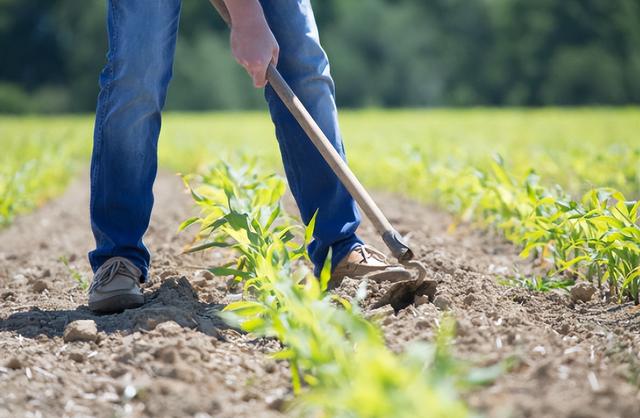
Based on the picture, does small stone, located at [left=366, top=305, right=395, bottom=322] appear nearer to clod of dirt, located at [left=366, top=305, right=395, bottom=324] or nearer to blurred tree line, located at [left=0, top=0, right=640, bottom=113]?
clod of dirt, located at [left=366, top=305, right=395, bottom=324]

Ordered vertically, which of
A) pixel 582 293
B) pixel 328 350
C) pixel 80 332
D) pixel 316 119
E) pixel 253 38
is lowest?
pixel 582 293

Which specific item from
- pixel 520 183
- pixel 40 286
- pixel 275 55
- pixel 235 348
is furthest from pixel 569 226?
pixel 40 286

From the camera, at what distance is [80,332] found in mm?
2521

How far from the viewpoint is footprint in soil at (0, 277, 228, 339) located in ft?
8.46

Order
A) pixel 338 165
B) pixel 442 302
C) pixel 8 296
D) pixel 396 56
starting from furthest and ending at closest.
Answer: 1. pixel 396 56
2. pixel 8 296
3. pixel 338 165
4. pixel 442 302

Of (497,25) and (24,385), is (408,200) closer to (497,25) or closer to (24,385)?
(24,385)

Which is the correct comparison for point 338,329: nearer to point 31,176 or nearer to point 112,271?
point 112,271

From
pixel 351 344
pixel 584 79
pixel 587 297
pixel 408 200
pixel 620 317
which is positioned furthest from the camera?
pixel 584 79

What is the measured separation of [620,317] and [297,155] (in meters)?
1.27

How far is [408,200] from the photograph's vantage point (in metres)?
7.07

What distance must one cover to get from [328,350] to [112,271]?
1.27 meters

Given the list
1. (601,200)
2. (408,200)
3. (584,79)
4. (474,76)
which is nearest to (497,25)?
(474,76)


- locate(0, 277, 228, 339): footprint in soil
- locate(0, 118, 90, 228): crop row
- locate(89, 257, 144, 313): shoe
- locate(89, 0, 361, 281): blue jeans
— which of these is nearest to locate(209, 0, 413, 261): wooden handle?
locate(89, 0, 361, 281): blue jeans

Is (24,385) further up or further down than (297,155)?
further down
